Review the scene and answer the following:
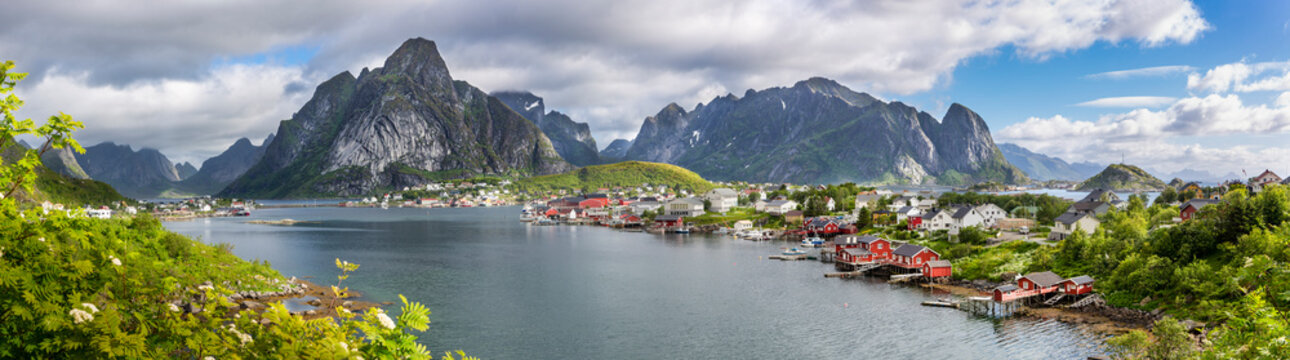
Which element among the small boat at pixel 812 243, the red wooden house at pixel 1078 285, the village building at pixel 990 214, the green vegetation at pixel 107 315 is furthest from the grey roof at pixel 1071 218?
the green vegetation at pixel 107 315

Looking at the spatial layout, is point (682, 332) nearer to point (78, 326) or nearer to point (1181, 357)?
point (1181, 357)

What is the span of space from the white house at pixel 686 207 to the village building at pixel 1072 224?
254 feet

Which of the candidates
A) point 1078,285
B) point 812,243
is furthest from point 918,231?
point 1078,285

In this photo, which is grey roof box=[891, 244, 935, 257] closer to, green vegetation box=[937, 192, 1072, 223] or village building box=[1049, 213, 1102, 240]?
village building box=[1049, 213, 1102, 240]

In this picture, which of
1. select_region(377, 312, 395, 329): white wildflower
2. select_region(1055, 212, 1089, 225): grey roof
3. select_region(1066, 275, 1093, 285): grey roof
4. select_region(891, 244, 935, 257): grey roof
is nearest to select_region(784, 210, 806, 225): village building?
select_region(1055, 212, 1089, 225): grey roof

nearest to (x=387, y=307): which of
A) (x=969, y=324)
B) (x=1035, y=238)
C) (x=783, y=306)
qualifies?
(x=783, y=306)

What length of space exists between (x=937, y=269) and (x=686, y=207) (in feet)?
275

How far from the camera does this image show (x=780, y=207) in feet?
400

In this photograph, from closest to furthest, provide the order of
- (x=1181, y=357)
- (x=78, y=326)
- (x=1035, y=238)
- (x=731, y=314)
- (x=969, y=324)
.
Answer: (x=78, y=326) < (x=1181, y=357) < (x=969, y=324) < (x=731, y=314) < (x=1035, y=238)

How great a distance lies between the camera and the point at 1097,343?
34250 millimetres

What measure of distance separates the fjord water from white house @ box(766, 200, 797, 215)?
35.0 metres

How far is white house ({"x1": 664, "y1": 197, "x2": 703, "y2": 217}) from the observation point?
454 ft

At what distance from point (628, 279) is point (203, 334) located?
174ft

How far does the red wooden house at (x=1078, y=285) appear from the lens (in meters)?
44.4
